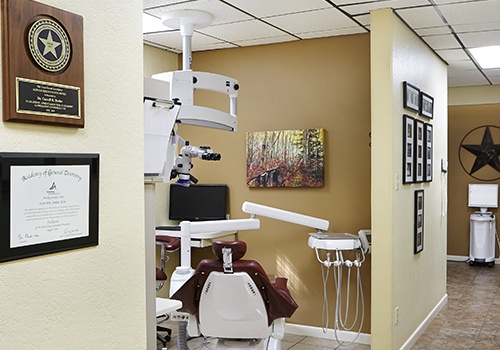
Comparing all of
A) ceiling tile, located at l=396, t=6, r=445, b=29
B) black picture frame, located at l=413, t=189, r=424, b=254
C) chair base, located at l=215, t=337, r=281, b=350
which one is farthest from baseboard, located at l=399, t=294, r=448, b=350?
ceiling tile, located at l=396, t=6, r=445, b=29

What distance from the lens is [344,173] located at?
4.86m

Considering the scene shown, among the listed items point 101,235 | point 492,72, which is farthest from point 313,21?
point 492,72

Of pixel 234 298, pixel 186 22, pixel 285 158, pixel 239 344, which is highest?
pixel 186 22

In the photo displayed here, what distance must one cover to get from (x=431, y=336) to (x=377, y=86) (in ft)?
7.49

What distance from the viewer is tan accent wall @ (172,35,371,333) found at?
4809mm

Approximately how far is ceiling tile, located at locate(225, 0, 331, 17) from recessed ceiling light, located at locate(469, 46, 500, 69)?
7.25 ft

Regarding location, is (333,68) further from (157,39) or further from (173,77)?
(173,77)

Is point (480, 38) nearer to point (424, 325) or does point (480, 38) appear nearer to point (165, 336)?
point (424, 325)

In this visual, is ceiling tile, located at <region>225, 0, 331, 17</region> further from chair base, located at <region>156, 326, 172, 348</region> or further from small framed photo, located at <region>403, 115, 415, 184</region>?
chair base, located at <region>156, 326, 172, 348</region>

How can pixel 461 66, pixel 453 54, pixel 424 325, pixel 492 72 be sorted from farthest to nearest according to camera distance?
pixel 492 72 < pixel 461 66 < pixel 453 54 < pixel 424 325

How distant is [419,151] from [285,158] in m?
1.11

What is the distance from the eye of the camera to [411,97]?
4453 mm

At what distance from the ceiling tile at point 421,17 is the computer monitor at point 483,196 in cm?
466

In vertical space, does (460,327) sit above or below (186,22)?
below
